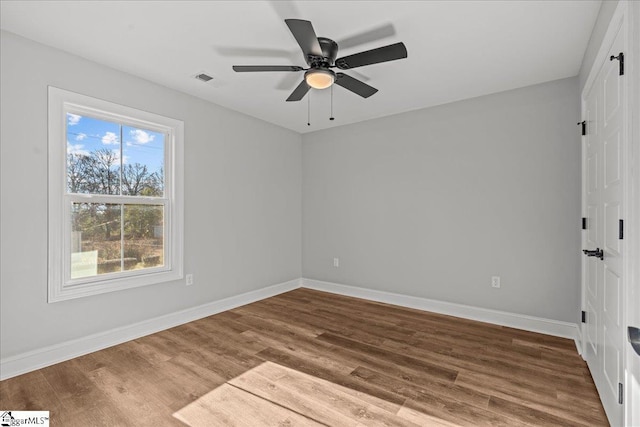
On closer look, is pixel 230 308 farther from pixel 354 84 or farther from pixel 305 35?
pixel 305 35

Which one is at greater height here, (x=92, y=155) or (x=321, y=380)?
(x=92, y=155)

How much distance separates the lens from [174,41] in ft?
8.16

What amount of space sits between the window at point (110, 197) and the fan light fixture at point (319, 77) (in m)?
1.89

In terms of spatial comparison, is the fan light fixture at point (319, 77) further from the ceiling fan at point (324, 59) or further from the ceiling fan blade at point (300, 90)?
the ceiling fan blade at point (300, 90)

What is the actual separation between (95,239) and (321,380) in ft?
7.90

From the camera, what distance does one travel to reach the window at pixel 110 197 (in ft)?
8.56

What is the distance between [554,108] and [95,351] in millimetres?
4990

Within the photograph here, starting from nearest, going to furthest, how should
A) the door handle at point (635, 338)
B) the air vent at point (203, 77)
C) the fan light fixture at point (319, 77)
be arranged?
the door handle at point (635, 338) < the fan light fixture at point (319, 77) < the air vent at point (203, 77)

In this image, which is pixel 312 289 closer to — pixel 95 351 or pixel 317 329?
pixel 317 329

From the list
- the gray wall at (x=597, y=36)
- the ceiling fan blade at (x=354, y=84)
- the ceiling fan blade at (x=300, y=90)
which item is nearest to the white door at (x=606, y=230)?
the gray wall at (x=597, y=36)

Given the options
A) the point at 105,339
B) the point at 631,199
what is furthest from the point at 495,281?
the point at 105,339

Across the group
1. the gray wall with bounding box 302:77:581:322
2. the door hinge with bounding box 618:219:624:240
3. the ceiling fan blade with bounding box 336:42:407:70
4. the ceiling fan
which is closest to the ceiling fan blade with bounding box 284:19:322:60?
the ceiling fan

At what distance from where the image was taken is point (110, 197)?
2977 millimetres

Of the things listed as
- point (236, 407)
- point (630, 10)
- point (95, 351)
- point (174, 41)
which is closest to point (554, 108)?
point (630, 10)
